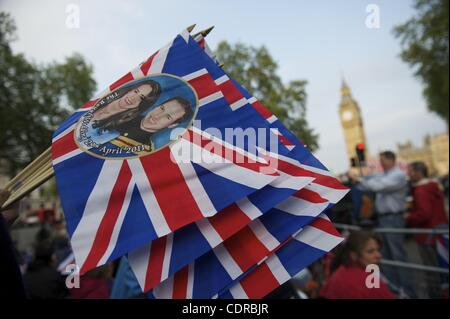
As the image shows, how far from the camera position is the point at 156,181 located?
113 centimetres

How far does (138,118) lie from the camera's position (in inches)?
48.4

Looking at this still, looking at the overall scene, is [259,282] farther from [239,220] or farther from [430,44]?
[430,44]

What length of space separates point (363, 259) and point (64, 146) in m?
2.63

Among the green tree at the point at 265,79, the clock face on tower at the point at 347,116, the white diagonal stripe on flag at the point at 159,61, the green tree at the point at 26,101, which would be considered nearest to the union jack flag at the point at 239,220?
the white diagonal stripe on flag at the point at 159,61

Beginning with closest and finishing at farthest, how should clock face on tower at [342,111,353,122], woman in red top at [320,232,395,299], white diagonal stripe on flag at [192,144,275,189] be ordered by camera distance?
white diagonal stripe on flag at [192,144,275,189] → woman in red top at [320,232,395,299] → clock face on tower at [342,111,353,122]

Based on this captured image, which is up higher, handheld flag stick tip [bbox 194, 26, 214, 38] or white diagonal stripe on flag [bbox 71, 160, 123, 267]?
handheld flag stick tip [bbox 194, 26, 214, 38]

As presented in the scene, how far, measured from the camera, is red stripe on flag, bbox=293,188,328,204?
121 cm

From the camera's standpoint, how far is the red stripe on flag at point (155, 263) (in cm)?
104

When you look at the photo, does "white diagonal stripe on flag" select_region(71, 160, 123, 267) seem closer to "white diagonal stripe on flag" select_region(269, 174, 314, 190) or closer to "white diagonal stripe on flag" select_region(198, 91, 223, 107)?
"white diagonal stripe on flag" select_region(198, 91, 223, 107)

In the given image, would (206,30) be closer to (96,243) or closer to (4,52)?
(96,243)

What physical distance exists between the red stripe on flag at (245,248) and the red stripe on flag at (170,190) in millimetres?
212

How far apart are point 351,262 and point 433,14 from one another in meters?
21.1

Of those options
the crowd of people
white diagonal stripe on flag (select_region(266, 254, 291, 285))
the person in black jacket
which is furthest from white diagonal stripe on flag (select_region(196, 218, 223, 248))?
the crowd of people

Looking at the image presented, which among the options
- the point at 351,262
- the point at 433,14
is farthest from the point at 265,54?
the point at 433,14
